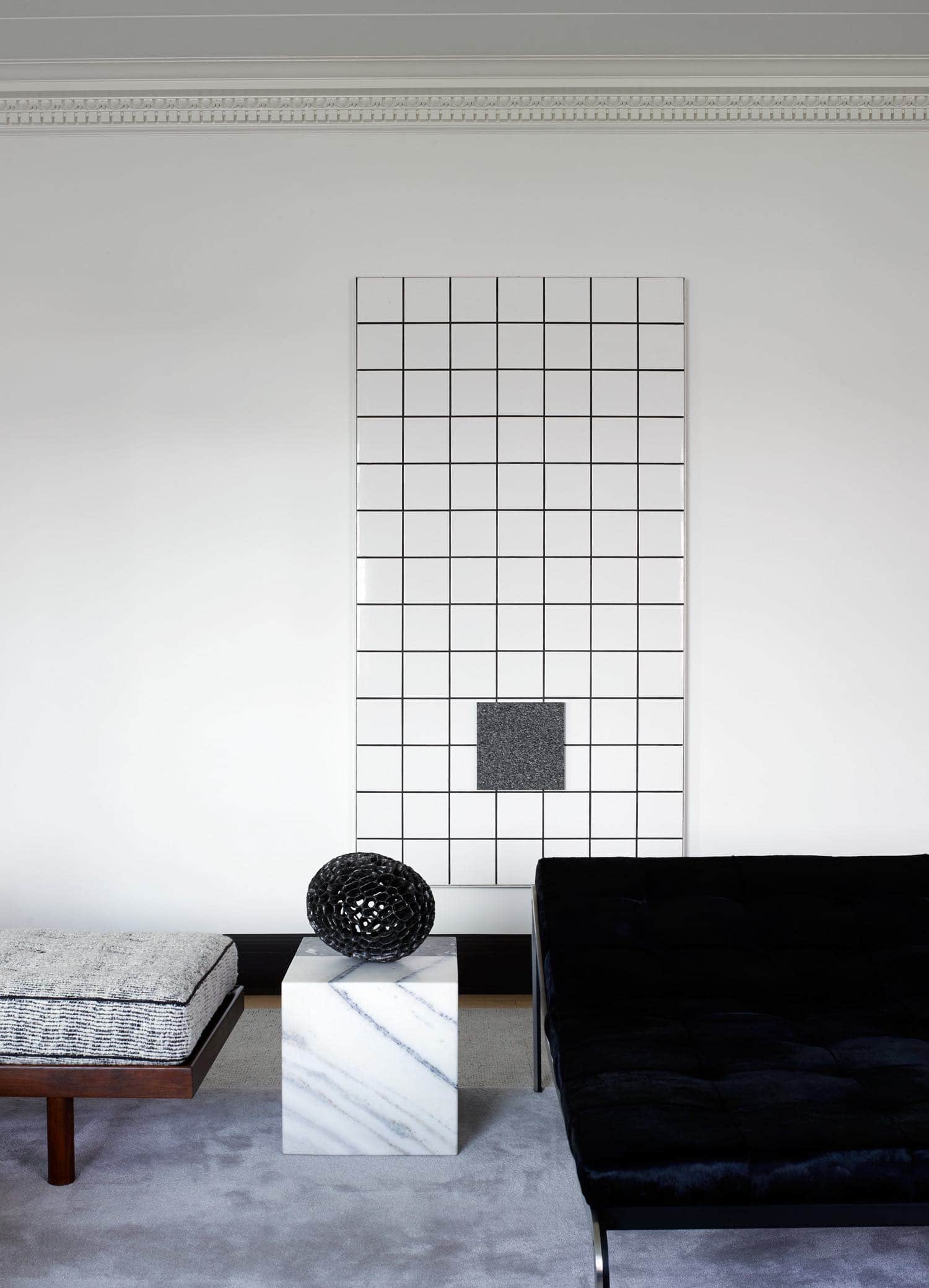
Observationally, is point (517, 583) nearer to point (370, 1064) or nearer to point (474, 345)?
point (474, 345)

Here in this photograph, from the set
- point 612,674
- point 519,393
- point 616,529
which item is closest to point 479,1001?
point 612,674

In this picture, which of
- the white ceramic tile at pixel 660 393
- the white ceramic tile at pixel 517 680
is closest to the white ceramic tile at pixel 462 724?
the white ceramic tile at pixel 517 680

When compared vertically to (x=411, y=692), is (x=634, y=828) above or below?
below

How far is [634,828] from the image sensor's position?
10.9ft

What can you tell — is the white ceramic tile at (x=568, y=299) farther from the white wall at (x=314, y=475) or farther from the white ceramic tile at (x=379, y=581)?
the white ceramic tile at (x=379, y=581)

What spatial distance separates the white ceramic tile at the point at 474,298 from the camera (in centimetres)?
330

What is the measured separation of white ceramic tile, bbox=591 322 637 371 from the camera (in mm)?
3307

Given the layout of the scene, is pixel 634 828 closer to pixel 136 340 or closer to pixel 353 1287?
pixel 353 1287

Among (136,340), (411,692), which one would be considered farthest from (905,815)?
(136,340)

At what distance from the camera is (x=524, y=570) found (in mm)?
3322

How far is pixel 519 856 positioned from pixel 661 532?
44.4 inches

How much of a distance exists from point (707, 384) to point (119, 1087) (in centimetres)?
257

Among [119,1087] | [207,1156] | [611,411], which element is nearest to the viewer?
[119,1087]

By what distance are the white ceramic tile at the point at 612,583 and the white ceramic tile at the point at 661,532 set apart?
72mm
